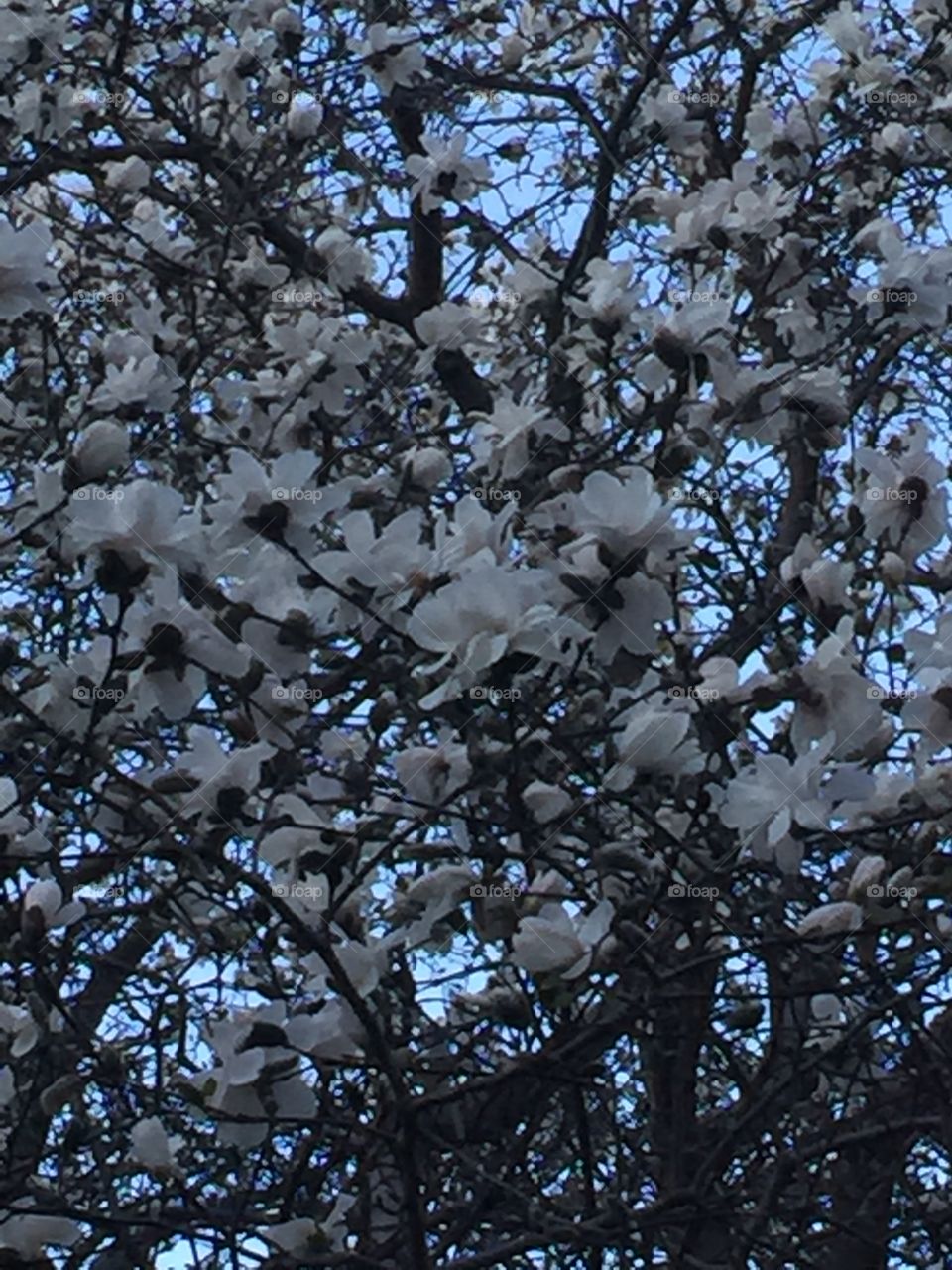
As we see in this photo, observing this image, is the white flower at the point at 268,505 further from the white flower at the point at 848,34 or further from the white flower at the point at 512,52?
the white flower at the point at 512,52

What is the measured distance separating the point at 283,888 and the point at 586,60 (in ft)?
10.2

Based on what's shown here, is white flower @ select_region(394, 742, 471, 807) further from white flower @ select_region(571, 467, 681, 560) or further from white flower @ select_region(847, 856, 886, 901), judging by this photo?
white flower @ select_region(847, 856, 886, 901)

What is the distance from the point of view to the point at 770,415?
12.3 feet

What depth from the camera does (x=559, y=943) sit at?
2625 mm

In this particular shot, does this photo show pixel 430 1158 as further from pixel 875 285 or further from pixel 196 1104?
pixel 875 285
